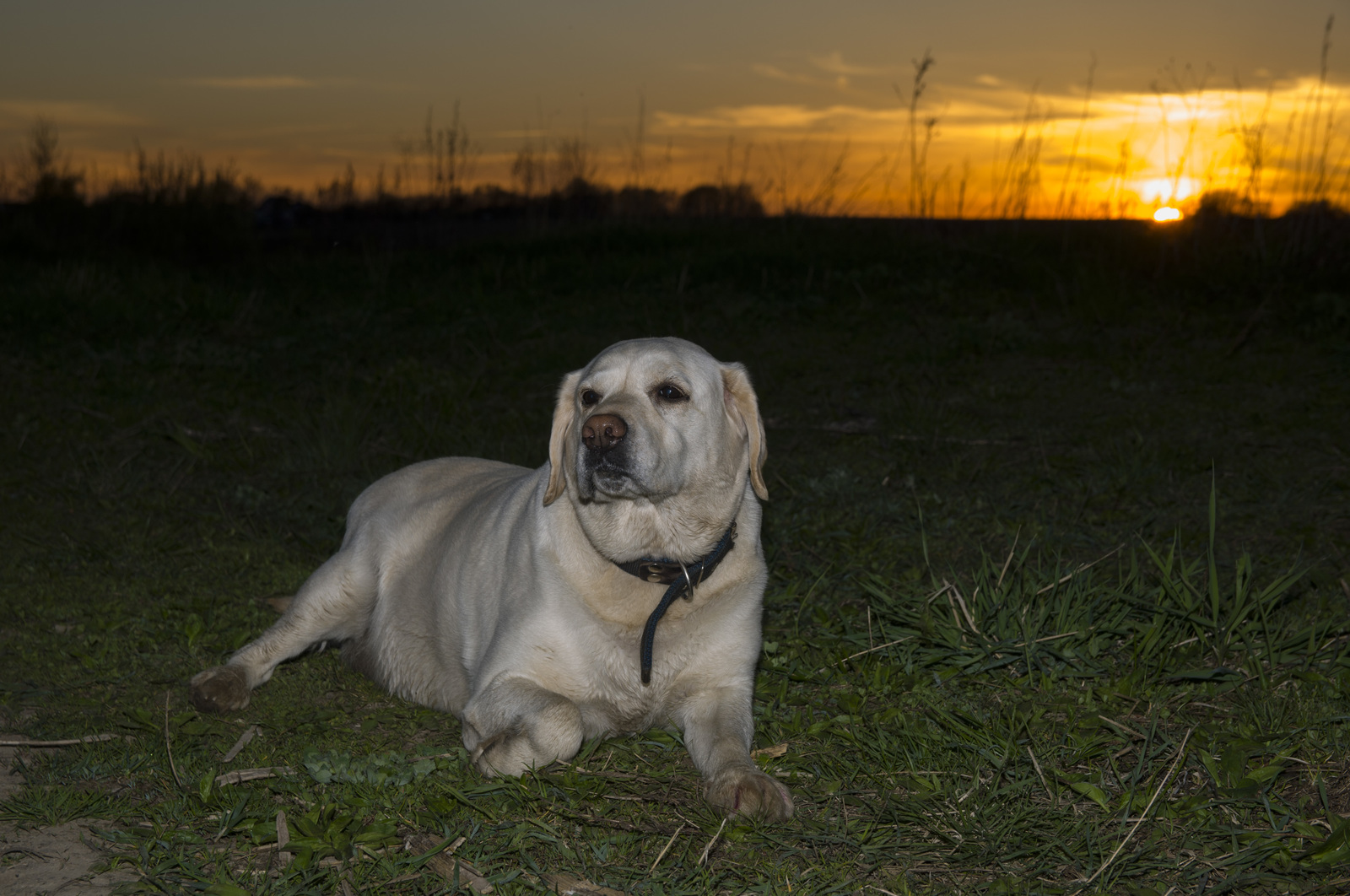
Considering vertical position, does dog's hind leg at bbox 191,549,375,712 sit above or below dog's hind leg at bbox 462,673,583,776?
below

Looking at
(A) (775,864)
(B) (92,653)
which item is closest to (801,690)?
(A) (775,864)

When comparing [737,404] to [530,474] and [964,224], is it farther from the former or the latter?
[964,224]

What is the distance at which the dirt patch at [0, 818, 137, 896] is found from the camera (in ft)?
7.53

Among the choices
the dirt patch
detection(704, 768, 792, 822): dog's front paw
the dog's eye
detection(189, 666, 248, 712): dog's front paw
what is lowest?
detection(189, 666, 248, 712): dog's front paw

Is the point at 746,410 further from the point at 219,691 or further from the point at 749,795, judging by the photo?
the point at 219,691

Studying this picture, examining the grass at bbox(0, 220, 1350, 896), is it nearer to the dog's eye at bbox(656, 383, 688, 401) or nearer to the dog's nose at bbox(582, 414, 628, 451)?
the dog's nose at bbox(582, 414, 628, 451)

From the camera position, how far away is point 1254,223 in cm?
1034

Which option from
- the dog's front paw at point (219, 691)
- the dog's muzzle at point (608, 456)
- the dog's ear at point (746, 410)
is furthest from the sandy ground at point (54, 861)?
the dog's ear at point (746, 410)

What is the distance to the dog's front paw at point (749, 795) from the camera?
103 inches

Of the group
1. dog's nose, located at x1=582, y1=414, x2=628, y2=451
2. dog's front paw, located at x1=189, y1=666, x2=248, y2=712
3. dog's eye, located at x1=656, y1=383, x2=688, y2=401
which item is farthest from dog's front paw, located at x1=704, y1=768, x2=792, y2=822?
dog's front paw, located at x1=189, y1=666, x2=248, y2=712

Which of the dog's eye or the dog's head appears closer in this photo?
the dog's head

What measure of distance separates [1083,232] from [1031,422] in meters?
4.74

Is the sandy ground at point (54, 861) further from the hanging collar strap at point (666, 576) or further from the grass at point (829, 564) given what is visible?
the hanging collar strap at point (666, 576)

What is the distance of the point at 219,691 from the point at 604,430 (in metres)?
1.53
